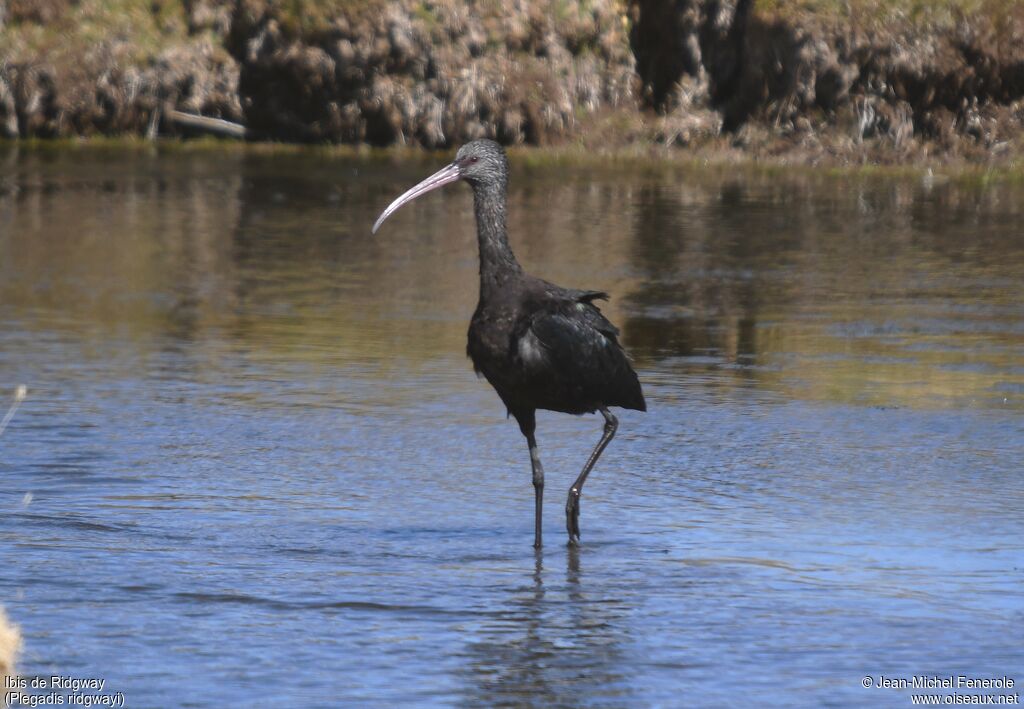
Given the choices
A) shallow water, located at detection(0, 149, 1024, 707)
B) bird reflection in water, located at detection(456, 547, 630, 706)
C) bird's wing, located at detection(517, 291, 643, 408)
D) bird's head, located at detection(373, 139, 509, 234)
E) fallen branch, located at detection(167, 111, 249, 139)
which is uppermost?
fallen branch, located at detection(167, 111, 249, 139)

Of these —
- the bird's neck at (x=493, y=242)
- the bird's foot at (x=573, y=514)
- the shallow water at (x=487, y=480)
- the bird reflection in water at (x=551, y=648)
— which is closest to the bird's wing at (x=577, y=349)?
the bird's neck at (x=493, y=242)

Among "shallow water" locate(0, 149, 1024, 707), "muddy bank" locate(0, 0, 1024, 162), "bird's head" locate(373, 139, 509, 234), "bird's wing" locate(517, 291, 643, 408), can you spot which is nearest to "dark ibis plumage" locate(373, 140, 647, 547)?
"bird's wing" locate(517, 291, 643, 408)

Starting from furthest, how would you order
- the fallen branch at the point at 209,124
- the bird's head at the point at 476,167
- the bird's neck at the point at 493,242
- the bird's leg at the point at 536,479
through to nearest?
the fallen branch at the point at 209,124
the bird's head at the point at 476,167
the bird's neck at the point at 493,242
the bird's leg at the point at 536,479

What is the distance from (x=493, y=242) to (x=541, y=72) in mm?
19810

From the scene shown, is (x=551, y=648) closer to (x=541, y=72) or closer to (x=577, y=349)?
(x=577, y=349)

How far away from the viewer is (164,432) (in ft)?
30.1

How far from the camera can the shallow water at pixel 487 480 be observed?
19.0ft

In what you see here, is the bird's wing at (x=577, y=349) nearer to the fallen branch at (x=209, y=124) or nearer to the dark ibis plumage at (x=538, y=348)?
the dark ibis plumage at (x=538, y=348)

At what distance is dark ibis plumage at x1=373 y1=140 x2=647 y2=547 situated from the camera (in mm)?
7160

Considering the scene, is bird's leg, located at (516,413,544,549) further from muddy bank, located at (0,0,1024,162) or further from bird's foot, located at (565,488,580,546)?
muddy bank, located at (0,0,1024,162)

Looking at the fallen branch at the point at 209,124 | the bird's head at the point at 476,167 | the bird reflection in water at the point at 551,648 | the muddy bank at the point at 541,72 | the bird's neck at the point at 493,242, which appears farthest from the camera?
the fallen branch at the point at 209,124

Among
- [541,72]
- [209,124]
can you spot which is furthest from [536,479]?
[209,124]

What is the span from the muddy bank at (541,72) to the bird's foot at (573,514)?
61.6 ft

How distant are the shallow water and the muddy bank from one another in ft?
29.3
